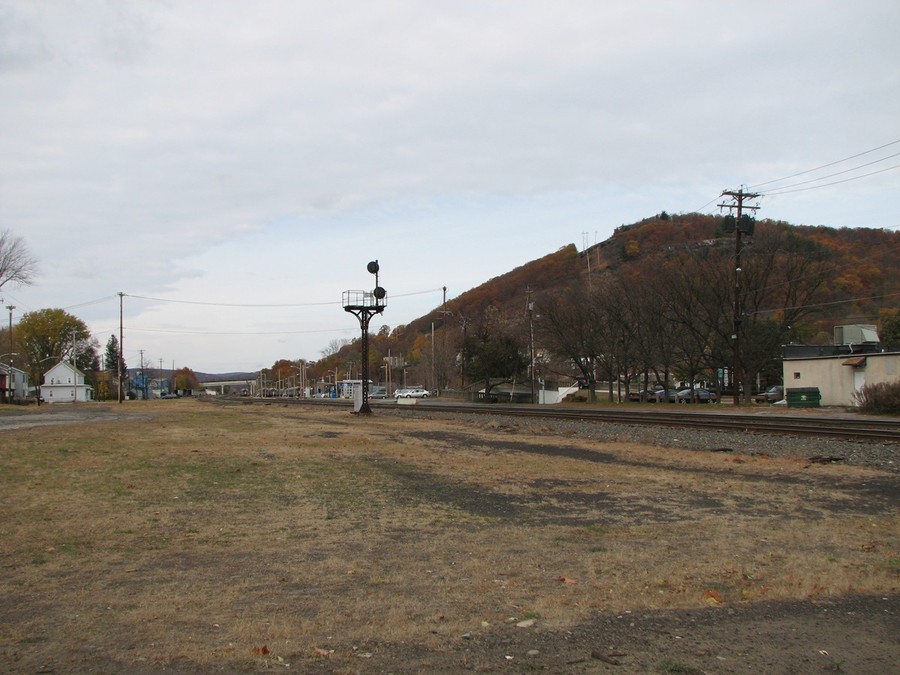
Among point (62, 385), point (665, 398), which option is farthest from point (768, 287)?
point (62, 385)

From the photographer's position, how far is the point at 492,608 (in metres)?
5.60

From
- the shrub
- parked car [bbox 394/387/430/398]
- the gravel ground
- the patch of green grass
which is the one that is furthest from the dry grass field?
parked car [bbox 394/387/430/398]

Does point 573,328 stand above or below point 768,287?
below

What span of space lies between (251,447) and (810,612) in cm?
1577

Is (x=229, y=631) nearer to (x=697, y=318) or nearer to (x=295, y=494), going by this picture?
(x=295, y=494)

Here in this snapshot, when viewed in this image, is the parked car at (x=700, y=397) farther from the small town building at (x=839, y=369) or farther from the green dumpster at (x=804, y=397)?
the green dumpster at (x=804, y=397)

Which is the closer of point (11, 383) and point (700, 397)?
point (700, 397)

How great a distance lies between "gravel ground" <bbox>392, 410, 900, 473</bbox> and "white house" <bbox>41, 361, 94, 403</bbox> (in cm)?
9533

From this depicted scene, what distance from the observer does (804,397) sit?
43.2m

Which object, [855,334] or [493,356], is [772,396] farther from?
[493,356]

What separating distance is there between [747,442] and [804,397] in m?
25.9

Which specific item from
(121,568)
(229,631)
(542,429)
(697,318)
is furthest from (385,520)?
(697,318)

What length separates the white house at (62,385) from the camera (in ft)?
342

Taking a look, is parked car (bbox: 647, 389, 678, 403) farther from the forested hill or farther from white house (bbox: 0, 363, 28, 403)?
white house (bbox: 0, 363, 28, 403)
